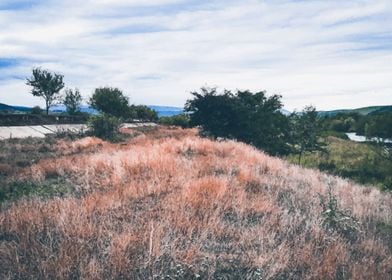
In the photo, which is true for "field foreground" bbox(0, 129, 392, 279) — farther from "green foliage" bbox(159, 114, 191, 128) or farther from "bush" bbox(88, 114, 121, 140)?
"green foliage" bbox(159, 114, 191, 128)

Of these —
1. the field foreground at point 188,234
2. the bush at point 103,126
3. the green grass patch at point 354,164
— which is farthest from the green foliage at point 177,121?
the field foreground at point 188,234

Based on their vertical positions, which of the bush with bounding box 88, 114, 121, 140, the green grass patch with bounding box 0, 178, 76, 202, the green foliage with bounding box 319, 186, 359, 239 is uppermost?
the bush with bounding box 88, 114, 121, 140

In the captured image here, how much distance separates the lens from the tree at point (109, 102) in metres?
46.8

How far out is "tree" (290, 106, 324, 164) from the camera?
112 feet

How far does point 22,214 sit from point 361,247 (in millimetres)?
5627

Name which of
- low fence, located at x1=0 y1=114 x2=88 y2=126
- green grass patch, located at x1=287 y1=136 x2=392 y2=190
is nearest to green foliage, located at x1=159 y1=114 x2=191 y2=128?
low fence, located at x1=0 y1=114 x2=88 y2=126

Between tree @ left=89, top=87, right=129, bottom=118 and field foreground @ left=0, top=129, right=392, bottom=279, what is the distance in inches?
1554

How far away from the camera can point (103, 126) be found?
27859 mm

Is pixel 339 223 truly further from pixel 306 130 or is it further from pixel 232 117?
pixel 306 130

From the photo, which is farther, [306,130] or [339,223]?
[306,130]

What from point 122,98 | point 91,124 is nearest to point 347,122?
point 122,98

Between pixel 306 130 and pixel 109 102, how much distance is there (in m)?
25.6

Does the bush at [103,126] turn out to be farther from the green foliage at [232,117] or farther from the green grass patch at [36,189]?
the green grass patch at [36,189]

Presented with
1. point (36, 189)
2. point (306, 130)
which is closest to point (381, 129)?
point (306, 130)
